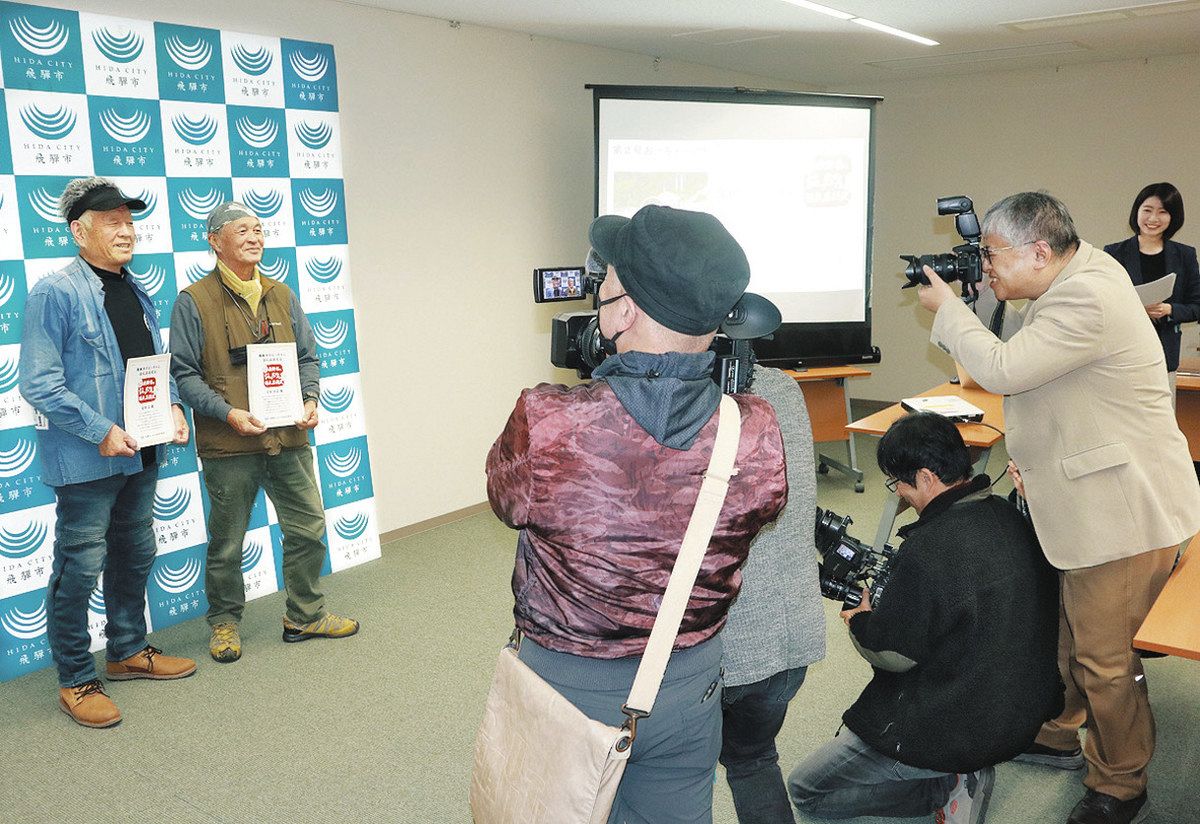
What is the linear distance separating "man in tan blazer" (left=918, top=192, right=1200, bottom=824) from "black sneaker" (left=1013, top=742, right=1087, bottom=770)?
0.24 metres

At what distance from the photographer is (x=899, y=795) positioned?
2.34 meters

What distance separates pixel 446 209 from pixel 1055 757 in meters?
3.37

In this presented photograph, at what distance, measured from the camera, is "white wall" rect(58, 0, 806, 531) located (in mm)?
4074

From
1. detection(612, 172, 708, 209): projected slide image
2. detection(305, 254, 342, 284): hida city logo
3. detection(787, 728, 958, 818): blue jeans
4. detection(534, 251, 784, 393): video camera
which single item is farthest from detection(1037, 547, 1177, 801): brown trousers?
detection(612, 172, 708, 209): projected slide image

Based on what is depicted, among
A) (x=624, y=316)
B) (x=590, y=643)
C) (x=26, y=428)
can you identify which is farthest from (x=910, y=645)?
(x=26, y=428)

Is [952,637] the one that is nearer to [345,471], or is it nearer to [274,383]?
[274,383]

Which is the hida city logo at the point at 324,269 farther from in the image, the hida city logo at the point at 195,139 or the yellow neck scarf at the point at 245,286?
the yellow neck scarf at the point at 245,286

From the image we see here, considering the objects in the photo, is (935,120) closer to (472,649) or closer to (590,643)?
(472,649)

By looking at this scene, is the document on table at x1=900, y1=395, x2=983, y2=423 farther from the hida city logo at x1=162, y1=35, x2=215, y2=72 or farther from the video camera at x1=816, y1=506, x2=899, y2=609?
the hida city logo at x1=162, y1=35, x2=215, y2=72

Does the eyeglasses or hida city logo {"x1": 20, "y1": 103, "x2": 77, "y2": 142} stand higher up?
hida city logo {"x1": 20, "y1": 103, "x2": 77, "y2": 142}

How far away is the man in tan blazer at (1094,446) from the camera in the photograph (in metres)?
2.11

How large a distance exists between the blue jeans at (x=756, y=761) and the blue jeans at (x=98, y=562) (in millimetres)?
2058

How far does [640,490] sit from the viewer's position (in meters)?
1.20

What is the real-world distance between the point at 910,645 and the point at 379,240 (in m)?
2.98
